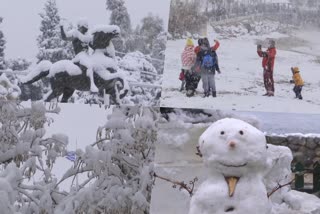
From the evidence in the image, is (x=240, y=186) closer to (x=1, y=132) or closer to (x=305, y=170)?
(x=305, y=170)

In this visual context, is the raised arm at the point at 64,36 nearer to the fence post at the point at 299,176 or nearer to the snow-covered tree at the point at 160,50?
the snow-covered tree at the point at 160,50

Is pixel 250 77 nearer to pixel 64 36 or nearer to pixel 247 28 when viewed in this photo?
pixel 247 28

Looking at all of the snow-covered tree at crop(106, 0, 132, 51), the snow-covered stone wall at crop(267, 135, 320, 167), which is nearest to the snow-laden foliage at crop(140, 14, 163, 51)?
the snow-covered tree at crop(106, 0, 132, 51)

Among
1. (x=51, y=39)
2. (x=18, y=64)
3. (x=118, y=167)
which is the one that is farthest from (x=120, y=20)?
(x=118, y=167)

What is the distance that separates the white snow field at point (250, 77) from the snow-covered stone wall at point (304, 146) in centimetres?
19

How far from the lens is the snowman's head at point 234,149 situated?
103 inches

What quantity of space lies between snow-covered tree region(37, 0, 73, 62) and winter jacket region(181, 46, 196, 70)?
2.52 ft

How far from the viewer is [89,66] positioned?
395cm

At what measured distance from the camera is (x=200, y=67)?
395 cm

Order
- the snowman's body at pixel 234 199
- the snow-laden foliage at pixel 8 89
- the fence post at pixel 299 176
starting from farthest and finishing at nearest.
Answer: the snow-laden foliage at pixel 8 89 < the fence post at pixel 299 176 < the snowman's body at pixel 234 199

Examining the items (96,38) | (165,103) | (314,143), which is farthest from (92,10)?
(314,143)

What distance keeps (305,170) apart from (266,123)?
16.0 inches

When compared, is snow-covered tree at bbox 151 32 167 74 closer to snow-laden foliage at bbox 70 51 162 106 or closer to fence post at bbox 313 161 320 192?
snow-laden foliage at bbox 70 51 162 106

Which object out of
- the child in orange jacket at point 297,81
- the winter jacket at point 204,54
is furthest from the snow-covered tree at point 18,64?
the child in orange jacket at point 297,81
